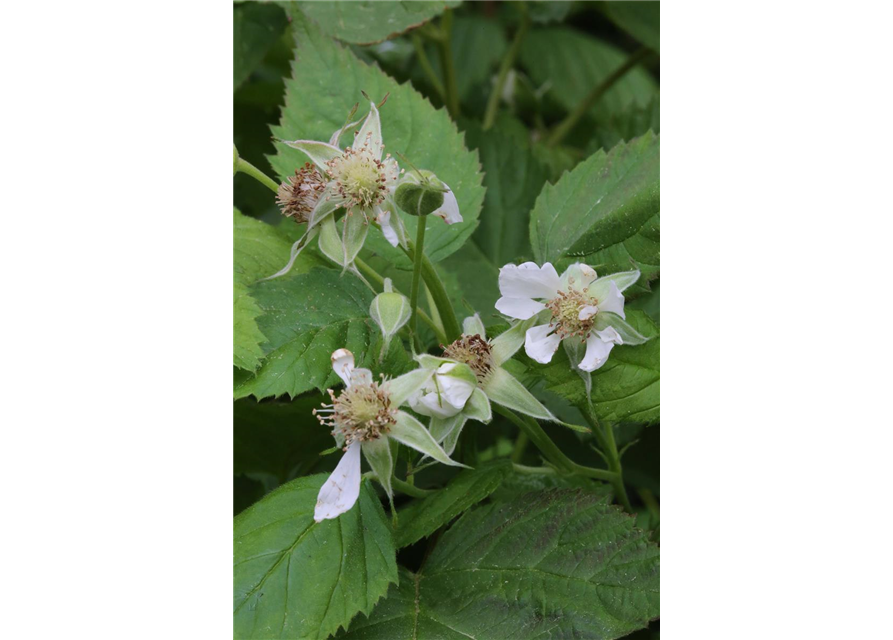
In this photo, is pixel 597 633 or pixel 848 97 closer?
pixel 848 97

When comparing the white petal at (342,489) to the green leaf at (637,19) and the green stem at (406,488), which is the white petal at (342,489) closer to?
the green stem at (406,488)

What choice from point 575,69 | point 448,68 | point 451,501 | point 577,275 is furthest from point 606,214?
point 575,69

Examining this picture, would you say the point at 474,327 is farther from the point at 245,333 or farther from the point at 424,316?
the point at 245,333

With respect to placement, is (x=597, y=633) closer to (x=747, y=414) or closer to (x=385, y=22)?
(x=747, y=414)

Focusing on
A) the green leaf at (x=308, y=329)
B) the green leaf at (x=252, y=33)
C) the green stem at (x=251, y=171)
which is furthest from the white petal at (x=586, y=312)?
the green leaf at (x=252, y=33)

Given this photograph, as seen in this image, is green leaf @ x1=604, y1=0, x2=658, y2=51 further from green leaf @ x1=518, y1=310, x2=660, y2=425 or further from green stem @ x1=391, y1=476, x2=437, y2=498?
green stem @ x1=391, y1=476, x2=437, y2=498

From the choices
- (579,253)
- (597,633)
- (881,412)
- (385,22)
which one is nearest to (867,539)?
(881,412)
